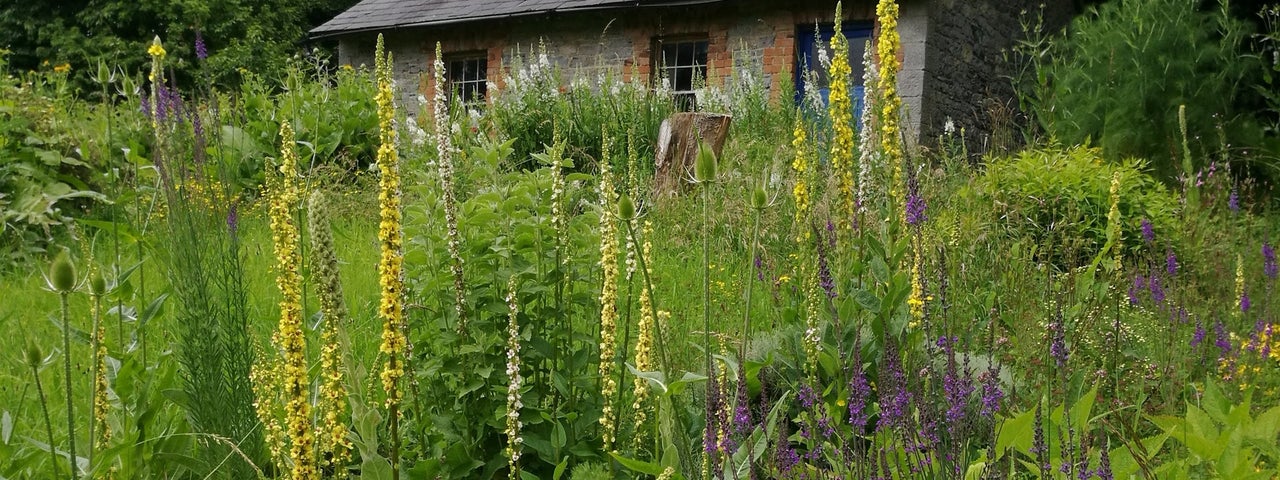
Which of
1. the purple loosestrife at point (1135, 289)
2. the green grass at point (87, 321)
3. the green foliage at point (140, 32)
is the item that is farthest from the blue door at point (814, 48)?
the green foliage at point (140, 32)

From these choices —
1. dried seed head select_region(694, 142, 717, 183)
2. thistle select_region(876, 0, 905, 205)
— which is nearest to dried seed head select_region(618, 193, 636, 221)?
dried seed head select_region(694, 142, 717, 183)

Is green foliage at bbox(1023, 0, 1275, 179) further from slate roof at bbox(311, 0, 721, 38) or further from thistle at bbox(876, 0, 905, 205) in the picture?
thistle at bbox(876, 0, 905, 205)

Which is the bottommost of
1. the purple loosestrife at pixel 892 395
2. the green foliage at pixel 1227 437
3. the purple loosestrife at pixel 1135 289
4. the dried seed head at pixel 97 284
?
the purple loosestrife at pixel 1135 289

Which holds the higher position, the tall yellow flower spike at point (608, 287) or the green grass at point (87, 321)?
the tall yellow flower spike at point (608, 287)

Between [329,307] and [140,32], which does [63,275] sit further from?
[140,32]

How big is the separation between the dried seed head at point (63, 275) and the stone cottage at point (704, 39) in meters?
9.29

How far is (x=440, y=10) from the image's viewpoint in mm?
15477

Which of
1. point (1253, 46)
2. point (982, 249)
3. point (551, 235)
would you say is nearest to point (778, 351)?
point (551, 235)

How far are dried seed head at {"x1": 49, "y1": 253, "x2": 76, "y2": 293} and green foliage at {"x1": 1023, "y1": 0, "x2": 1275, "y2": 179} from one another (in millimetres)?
8551

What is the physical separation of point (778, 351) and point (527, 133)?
642 centimetres

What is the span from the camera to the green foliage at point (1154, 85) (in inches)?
349

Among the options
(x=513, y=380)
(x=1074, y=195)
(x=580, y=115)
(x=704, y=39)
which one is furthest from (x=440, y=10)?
(x=513, y=380)

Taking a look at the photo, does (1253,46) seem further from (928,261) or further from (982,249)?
(928,261)

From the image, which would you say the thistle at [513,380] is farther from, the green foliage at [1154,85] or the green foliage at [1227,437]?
the green foliage at [1154,85]
